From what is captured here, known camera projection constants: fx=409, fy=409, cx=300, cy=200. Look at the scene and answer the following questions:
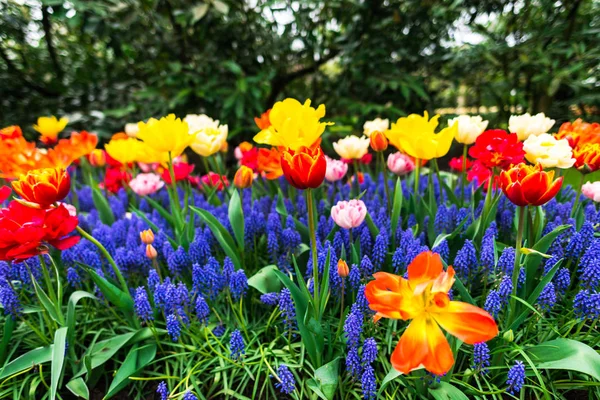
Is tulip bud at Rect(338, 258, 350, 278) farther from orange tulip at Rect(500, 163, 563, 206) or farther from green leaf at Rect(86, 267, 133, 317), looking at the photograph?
green leaf at Rect(86, 267, 133, 317)

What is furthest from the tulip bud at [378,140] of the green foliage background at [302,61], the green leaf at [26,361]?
the green foliage background at [302,61]

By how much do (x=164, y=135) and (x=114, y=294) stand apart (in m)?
0.54

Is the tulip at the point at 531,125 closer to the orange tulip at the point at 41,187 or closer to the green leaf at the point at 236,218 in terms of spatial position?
the green leaf at the point at 236,218

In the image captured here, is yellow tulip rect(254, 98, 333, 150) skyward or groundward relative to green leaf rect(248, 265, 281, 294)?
skyward

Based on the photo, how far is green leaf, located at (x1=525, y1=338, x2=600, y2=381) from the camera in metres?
0.93

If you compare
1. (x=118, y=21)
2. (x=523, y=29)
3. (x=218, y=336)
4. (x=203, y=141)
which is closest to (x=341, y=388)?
(x=218, y=336)

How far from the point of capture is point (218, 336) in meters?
1.28

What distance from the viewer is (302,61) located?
14.1 ft

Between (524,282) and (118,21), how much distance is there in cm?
308

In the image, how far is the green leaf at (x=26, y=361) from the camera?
1155 mm

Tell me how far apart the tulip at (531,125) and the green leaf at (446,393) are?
3.21 feet

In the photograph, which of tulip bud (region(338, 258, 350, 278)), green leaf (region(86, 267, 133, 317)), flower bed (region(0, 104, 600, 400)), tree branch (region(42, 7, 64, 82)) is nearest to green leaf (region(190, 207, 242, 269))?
flower bed (region(0, 104, 600, 400))

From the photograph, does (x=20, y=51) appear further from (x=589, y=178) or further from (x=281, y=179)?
(x=589, y=178)

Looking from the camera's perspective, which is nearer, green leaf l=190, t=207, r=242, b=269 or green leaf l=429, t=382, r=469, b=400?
green leaf l=429, t=382, r=469, b=400
